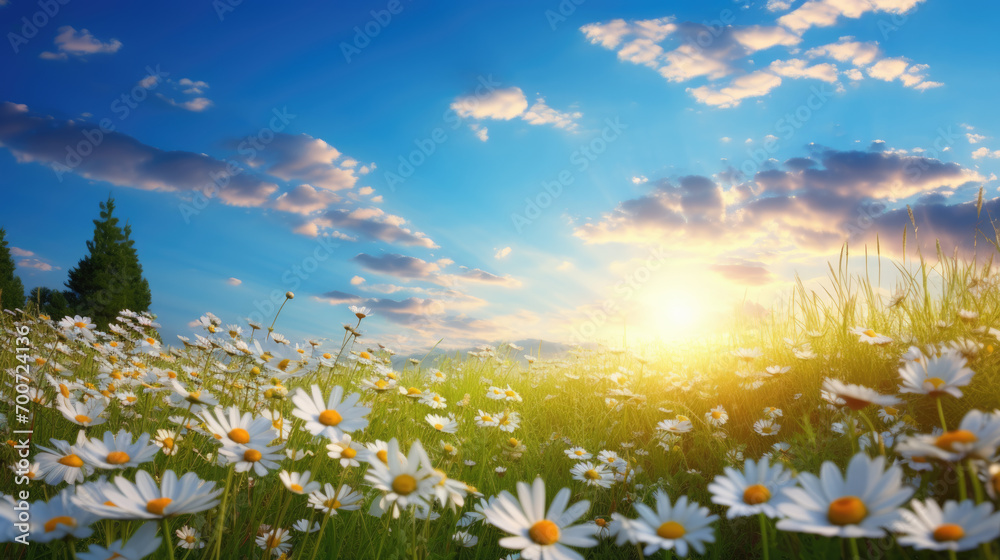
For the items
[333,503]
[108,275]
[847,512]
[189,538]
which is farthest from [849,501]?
[108,275]

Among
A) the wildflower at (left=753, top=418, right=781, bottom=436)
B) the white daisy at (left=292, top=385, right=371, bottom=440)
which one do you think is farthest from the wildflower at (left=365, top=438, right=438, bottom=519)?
the wildflower at (left=753, top=418, right=781, bottom=436)

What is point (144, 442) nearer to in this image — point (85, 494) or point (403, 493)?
point (85, 494)

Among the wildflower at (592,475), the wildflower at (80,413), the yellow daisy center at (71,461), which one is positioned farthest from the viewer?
the wildflower at (592,475)

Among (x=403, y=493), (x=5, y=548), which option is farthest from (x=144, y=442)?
(x=5, y=548)

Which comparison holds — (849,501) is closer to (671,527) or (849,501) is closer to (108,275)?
(671,527)

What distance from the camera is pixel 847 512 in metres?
0.91

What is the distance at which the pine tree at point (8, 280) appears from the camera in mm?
26689

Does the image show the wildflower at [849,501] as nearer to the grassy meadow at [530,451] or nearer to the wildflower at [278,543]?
the grassy meadow at [530,451]

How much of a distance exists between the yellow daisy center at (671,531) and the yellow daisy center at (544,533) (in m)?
0.22

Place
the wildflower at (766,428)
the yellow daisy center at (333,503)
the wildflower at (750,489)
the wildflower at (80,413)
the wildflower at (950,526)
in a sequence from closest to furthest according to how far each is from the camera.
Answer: the wildflower at (950,526)
the wildflower at (750,489)
the yellow daisy center at (333,503)
the wildflower at (80,413)
the wildflower at (766,428)

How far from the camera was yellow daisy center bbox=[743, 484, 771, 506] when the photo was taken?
107 centimetres

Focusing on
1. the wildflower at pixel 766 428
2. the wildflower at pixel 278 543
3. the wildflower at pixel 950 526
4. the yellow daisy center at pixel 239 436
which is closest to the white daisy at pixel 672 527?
the wildflower at pixel 950 526

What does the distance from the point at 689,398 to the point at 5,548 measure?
4.30 m

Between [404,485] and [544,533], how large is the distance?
323 millimetres
